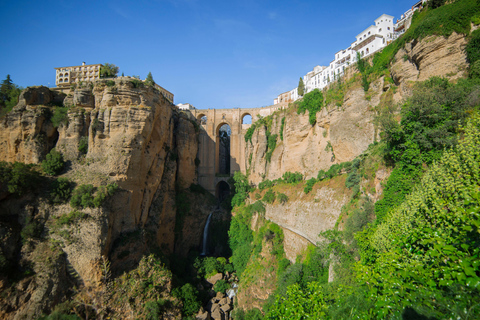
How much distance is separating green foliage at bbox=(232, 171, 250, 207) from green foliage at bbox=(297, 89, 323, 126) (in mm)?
12167

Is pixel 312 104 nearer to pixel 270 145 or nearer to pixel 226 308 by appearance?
pixel 270 145

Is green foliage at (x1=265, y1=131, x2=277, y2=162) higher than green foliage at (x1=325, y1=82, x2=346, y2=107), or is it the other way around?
green foliage at (x1=325, y1=82, x2=346, y2=107)

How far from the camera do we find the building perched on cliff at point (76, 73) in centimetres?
3606

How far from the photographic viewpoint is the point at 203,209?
3164cm

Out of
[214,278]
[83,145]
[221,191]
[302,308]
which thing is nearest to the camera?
[302,308]

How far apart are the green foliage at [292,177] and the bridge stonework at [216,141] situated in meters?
9.69

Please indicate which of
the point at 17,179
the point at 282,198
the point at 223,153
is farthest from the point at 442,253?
the point at 223,153

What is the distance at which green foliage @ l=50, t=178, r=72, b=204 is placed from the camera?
18203 millimetres

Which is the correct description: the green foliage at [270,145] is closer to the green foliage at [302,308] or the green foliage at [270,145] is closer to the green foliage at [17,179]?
the green foliage at [17,179]

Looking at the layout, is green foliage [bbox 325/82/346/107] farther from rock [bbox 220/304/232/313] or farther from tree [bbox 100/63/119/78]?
tree [bbox 100/63/119/78]

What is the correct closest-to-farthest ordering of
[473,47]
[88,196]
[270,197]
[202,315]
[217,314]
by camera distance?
[473,47] < [88,196] < [202,315] < [217,314] < [270,197]

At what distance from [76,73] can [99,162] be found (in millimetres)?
24959

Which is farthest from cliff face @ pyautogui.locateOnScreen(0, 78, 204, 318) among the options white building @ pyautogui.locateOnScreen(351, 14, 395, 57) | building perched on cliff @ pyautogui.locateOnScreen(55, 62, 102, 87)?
white building @ pyautogui.locateOnScreen(351, 14, 395, 57)

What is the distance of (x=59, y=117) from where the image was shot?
872 inches
